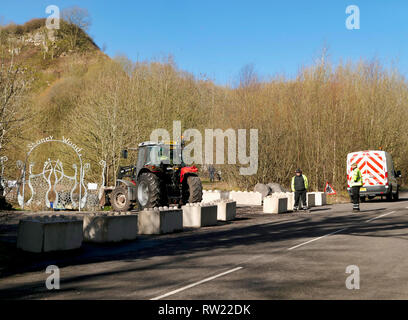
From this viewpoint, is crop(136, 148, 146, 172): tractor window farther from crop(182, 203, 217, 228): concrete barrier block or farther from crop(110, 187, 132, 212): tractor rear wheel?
crop(182, 203, 217, 228): concrete barrier block

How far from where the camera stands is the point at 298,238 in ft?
38.2

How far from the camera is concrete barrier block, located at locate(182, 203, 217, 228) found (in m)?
15.1

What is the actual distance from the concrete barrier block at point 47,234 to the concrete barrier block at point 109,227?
122 centimetres

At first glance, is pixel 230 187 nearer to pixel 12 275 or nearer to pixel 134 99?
pixel 134 99

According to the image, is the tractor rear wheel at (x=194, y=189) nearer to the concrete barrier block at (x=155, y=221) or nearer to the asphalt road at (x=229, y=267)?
the concrete barrier block at (x=155, y=221)

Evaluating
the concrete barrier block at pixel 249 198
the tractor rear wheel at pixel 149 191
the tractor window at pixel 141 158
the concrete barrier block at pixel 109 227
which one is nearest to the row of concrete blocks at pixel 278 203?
the concrete barrier block at pixel 249 198

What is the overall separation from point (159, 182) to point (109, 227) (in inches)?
228

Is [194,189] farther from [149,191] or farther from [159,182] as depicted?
[149,191]

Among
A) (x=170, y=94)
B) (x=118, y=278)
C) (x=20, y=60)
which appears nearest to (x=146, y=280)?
(x=118, y=278)

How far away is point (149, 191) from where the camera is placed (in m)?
16.8

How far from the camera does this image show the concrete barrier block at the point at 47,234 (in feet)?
31.3

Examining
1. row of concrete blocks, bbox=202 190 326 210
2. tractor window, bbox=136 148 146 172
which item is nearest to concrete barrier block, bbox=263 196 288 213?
row of concrete blocks, bbox=202 190 326 210

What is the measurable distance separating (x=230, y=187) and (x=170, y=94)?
33.5 feet

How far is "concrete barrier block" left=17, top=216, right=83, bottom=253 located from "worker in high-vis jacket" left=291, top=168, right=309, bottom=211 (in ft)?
41.2
